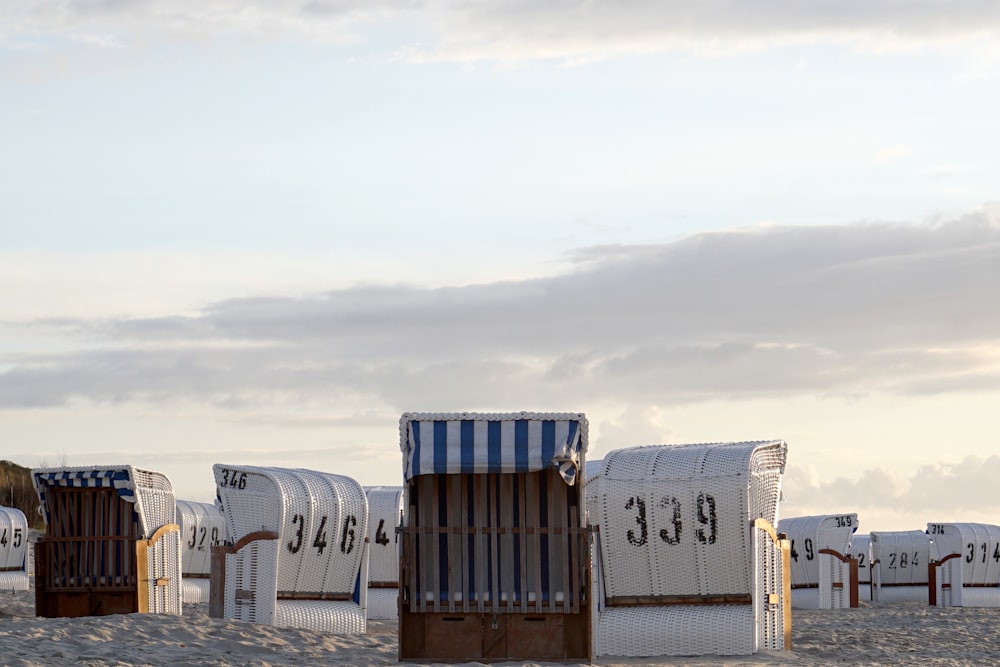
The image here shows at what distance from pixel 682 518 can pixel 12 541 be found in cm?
2056

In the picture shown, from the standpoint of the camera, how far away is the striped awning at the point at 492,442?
13258mm

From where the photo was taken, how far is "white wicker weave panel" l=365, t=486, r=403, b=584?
26.2 metres

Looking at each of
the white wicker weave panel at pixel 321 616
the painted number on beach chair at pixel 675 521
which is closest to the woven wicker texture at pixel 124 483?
the white wicker weave panel at pixel 321 616

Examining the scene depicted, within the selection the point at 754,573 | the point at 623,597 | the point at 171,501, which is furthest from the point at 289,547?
the point at 754,573

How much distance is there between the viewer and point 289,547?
1798 cm

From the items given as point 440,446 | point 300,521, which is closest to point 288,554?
point 300,521

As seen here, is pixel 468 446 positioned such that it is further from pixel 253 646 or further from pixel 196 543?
pixel 196 543

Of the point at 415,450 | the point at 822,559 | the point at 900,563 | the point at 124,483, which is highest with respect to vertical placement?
the point at 415,450

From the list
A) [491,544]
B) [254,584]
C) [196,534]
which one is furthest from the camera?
[196,534]

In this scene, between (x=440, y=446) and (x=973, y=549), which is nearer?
(x=440, y=446)

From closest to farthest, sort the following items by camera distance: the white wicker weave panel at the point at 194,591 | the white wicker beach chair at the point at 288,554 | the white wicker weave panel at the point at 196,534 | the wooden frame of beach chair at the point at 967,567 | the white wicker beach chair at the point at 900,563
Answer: the white wicker beach chair at the point at 288,554, the white wicker weave panel at the point at 194,591, the white wicker weave panel at the point at 196,534, the wooden frame of beach chair at the point at 967,567, the white wicker beach chair at the point at 900,563

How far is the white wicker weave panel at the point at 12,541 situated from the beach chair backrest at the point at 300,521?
15.2m

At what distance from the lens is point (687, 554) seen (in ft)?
54.8

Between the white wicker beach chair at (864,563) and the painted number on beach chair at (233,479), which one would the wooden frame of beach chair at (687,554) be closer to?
the painted number on beach chair at (233,479)
